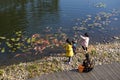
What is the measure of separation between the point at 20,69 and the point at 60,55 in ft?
15.0

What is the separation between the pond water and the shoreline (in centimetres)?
606

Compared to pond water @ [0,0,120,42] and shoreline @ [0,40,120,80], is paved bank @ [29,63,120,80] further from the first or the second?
pond water @ [0,0,120,42]

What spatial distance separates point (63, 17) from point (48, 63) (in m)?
16.3

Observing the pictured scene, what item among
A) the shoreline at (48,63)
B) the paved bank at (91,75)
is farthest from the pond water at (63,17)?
the paved bank at (91,75)

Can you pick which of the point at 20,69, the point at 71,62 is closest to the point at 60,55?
the point at 71,62

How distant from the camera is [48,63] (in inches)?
889

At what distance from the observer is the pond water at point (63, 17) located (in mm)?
33812

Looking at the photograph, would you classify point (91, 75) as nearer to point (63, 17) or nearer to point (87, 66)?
point (87, 66)

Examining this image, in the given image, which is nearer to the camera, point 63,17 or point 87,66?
point 87,66

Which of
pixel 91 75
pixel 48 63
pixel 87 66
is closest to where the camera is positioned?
pixel 91 75

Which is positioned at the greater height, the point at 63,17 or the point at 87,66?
the point at 87,66

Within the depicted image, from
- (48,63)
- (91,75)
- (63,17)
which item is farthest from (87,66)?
(63,17)

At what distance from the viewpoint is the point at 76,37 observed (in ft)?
105

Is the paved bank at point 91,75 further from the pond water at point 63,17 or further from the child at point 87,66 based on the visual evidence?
the pond water at point 63,17
